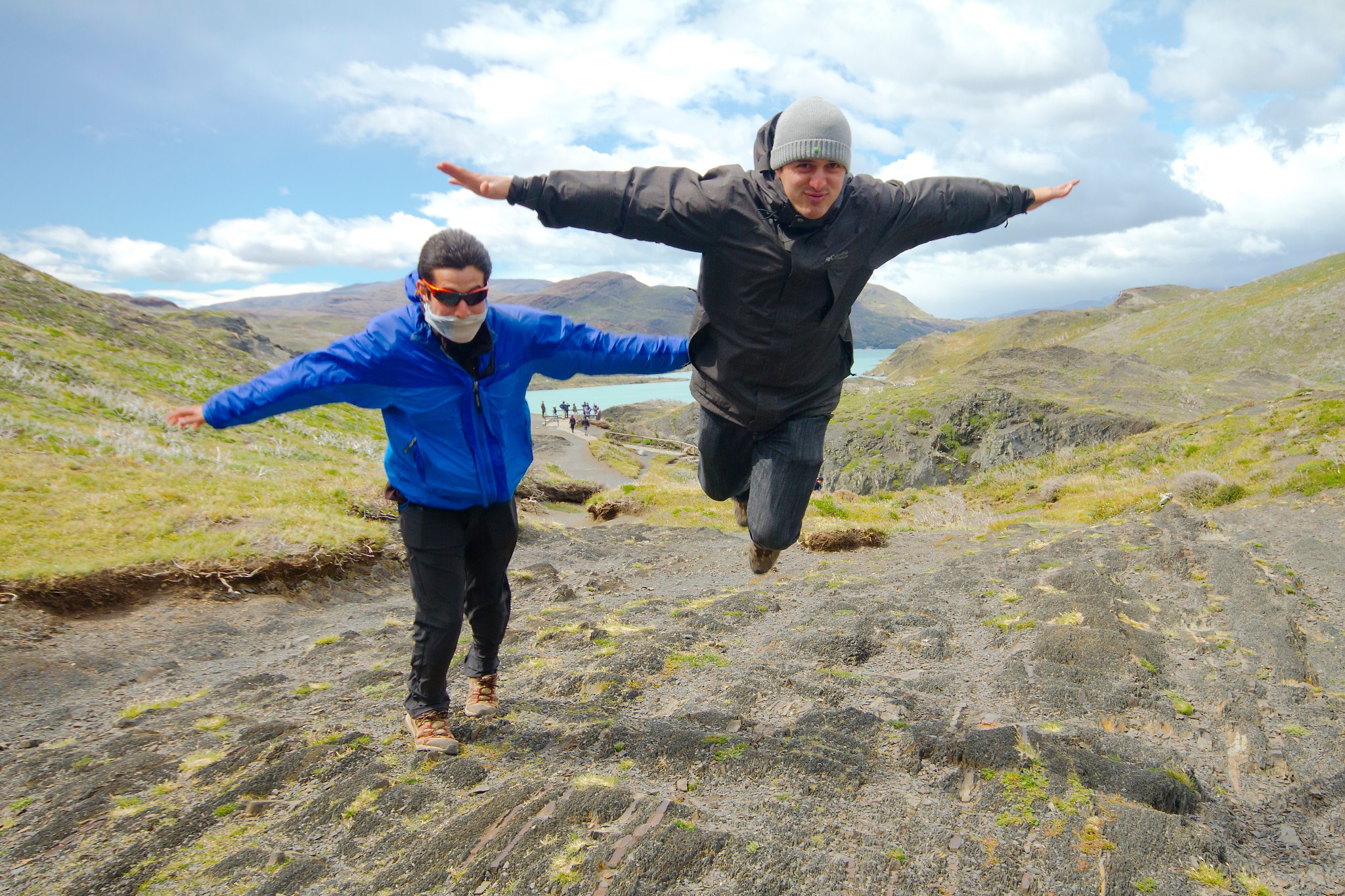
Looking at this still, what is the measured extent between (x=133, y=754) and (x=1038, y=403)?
92.1ft

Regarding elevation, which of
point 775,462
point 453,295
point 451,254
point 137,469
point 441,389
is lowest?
point 137,469

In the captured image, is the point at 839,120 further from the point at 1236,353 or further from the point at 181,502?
the point at 1236,353

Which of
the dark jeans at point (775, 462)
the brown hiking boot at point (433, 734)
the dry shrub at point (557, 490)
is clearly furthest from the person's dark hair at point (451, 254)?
the dry shrub at point (557, 490)

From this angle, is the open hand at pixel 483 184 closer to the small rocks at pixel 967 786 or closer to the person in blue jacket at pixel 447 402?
the person in blue jacket at pixel 447 402

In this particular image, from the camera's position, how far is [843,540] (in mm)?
12281

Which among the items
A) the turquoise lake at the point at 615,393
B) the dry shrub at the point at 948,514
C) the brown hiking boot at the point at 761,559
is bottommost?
the turquoise lake at the point at 615,393

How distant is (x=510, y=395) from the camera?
4.45m

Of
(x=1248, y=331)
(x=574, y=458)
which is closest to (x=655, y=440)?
(x=574, y=458)

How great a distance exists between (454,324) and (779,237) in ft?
6.15

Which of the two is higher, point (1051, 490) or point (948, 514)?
point (1051, 490)

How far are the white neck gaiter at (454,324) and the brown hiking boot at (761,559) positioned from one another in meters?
2.76

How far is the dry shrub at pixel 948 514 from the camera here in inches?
560

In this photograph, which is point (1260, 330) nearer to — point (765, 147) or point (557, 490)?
point (557, 490)

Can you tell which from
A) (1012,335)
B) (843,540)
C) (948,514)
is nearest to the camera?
(843,540)
